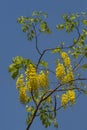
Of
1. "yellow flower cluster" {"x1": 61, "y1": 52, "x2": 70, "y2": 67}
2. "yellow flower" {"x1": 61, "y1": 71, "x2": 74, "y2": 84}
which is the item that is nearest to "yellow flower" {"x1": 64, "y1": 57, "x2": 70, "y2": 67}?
"yellow flower cluster" {"x1": 61, "y1": 52, "x2": 70, "y2": 67}

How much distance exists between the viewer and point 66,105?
725 centimetres

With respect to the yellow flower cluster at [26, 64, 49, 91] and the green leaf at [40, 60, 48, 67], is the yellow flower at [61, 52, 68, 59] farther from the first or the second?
the yellow flower cluster at [26, 64, 49, 91]

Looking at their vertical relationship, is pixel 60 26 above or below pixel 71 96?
above

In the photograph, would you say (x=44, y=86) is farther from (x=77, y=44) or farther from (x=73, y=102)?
(x=77, y=44)

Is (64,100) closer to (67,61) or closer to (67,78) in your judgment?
(67,78)

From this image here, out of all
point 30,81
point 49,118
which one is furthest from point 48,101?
point 30,81

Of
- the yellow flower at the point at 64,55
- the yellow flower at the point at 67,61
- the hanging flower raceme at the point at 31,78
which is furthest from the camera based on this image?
the yellow flower at the point at 64,55

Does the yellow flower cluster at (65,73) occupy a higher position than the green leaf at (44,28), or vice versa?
the green leaf at (44,28)

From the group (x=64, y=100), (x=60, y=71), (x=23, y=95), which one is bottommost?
(x=64, y=100)

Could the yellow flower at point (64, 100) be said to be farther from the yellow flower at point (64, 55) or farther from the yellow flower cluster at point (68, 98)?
the yellow flower at point (64, 55)

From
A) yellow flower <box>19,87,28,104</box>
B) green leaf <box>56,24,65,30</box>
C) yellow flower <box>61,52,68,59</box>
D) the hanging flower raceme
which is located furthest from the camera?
green leaf <box>56,24,65,30</box>

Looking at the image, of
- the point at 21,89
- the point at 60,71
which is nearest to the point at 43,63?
the point at 60,71

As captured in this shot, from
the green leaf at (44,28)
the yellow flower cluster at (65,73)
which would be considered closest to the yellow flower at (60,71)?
the yellow flower cluster at (65,73)

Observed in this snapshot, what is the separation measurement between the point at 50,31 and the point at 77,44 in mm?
522
